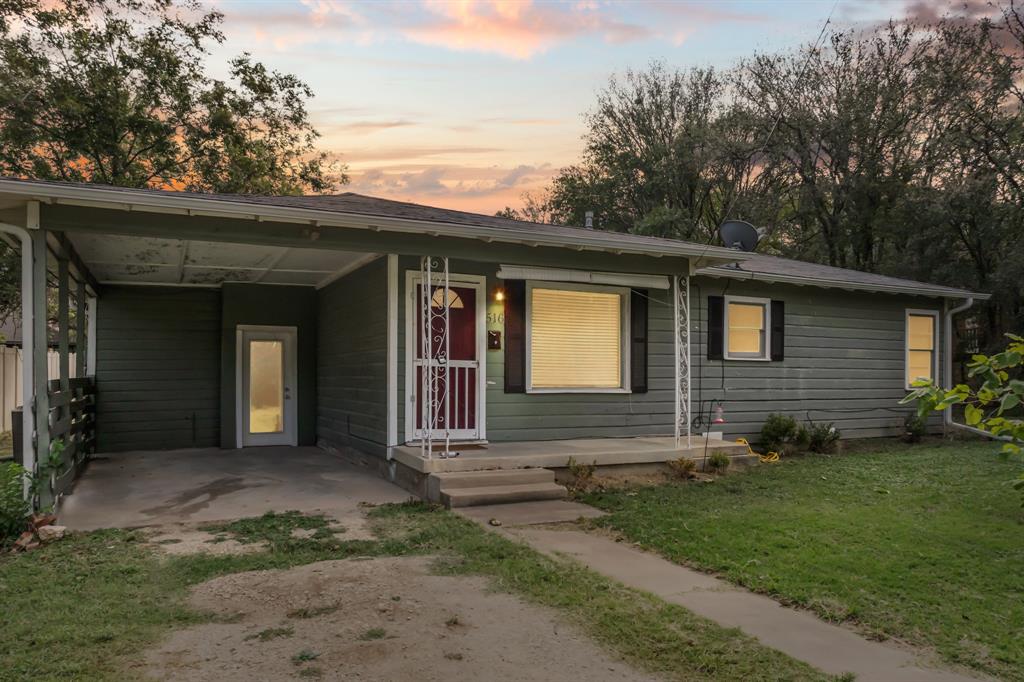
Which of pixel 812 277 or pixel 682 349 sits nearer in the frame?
pixel 682 349

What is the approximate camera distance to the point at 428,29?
427 inches

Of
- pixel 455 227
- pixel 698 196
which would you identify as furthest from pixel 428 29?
pixel 698 196

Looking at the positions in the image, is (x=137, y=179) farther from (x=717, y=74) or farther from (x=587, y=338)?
(x=717, y=74)

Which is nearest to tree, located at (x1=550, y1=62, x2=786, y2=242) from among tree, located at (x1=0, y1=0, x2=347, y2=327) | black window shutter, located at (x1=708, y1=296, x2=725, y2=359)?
tree, located at (x1=0, y1=0, x2=347, y2=327)

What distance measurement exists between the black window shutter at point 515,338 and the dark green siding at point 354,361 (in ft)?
5.21

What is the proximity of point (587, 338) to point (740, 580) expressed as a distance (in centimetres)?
537

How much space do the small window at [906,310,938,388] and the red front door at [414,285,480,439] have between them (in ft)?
27.3

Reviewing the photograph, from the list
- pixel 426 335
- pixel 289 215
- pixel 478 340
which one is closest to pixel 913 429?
pixel 478 340

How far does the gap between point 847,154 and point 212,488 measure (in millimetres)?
18602

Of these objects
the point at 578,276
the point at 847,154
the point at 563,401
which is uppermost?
the point at 847,154

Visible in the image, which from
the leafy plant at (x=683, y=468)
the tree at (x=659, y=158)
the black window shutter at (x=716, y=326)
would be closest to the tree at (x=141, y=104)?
the tree at (x=659, y=158)

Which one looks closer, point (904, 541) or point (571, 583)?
point (571, 583)

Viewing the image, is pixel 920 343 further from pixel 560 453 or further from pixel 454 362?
pixel 454 362

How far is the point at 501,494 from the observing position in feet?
22.2
